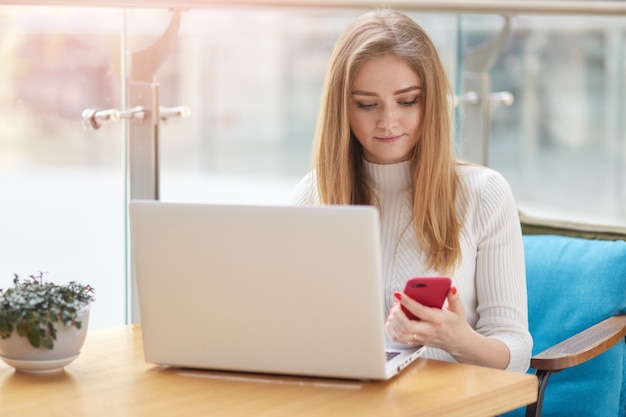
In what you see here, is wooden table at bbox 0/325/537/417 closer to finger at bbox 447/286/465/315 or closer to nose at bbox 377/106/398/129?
finger at bbox 447/286/465/315

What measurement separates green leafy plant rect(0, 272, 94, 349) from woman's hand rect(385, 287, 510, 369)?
50 centimetres

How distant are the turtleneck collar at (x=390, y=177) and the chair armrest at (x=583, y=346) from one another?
1.46ft

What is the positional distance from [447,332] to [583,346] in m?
0.45

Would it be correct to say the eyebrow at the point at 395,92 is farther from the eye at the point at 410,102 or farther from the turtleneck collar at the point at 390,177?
the turtleneck collar at the point at 390,177

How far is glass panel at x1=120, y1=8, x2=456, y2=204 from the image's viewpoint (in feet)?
12.3

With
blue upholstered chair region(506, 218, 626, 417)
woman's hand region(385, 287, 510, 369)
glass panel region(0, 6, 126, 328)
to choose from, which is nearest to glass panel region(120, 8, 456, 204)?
glass panel region(0, 6, 126, 328)

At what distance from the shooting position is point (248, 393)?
1.45 m

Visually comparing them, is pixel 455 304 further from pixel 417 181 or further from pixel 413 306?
pixel 417 181

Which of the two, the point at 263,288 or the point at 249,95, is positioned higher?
the point at 249,95

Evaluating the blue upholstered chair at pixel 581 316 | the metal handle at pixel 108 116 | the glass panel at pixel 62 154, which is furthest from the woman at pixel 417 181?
the glass panel at pixel 62 154

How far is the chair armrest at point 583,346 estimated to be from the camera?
1850 millimetres

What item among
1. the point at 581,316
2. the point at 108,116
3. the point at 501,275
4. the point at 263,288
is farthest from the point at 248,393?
the point at 108,116

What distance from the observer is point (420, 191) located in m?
2.00

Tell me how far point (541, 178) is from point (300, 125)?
164 centimetres
